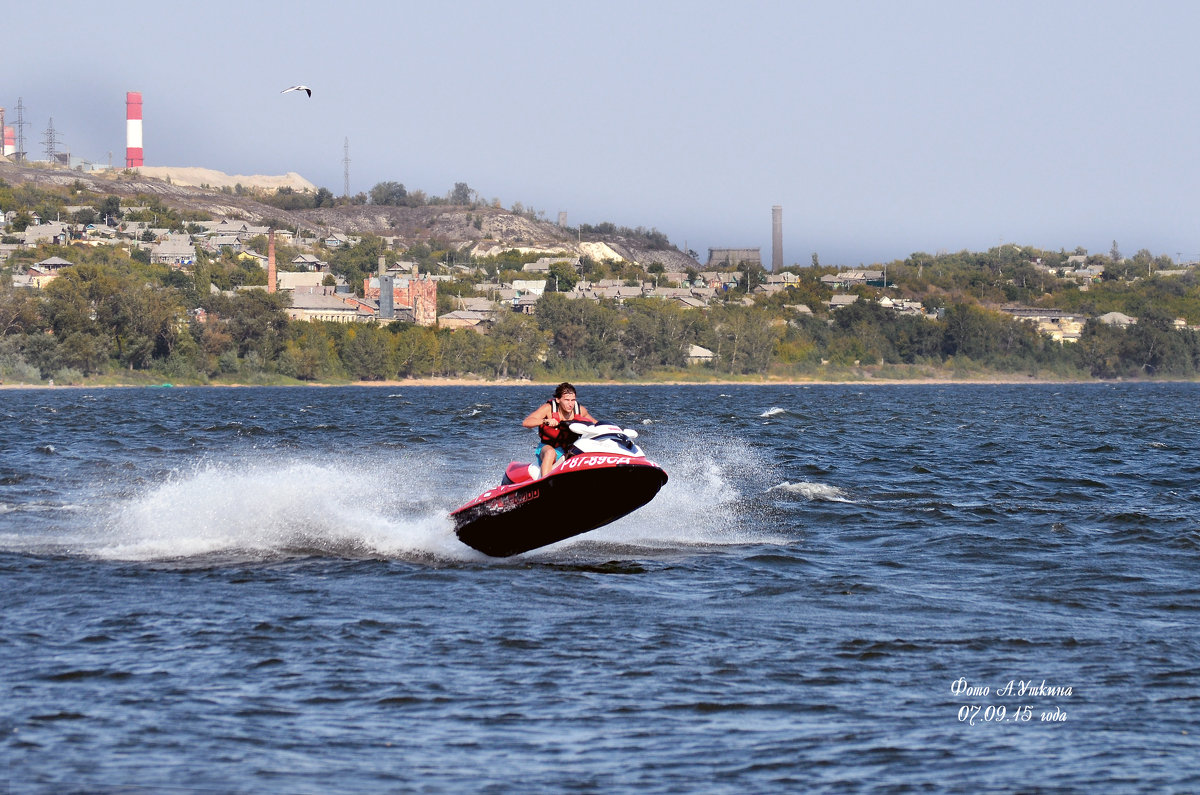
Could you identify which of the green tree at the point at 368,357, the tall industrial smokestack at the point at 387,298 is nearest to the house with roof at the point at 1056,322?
the tall industrial smokestack at the point at 387,298

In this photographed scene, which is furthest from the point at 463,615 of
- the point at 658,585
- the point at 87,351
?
the point at 87,351

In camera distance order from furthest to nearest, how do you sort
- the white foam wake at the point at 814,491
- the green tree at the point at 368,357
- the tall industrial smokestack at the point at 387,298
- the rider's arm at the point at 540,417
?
1. the tall industrial smokestack at the point at 387,298
2. the green tree at the point at 368,357
3. the white foam wake at the point at 814,491
4. the rider's arm at the point at 540,417

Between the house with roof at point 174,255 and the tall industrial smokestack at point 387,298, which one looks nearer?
the tall industrial smokestack at point 387,298

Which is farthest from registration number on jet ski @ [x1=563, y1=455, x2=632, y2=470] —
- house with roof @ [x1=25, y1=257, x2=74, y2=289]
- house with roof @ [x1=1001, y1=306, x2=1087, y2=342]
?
house with roof @ [x1=1001, y1=306, x2=1087, y2=342]

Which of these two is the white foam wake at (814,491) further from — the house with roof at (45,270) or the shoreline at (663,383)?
the house with roof at (45,270)

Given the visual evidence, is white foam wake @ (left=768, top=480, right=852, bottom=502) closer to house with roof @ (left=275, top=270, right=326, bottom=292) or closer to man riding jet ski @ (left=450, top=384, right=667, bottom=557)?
man riding jet ski @ (left=450, top=384, right=667, bottom=557)

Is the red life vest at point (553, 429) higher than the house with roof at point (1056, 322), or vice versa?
the house with roof at point (1056, 322)

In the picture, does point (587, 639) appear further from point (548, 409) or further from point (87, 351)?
point (87, 351)

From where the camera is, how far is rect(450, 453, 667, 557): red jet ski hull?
15.9 meters

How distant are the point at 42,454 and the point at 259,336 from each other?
99.1 metres

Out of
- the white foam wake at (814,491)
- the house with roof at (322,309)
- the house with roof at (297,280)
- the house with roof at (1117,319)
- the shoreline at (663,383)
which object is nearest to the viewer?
the white foam wake at (814,491)

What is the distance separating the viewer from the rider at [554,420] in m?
15.9

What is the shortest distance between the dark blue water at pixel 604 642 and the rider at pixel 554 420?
4.59ft

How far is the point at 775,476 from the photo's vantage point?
29.5m
